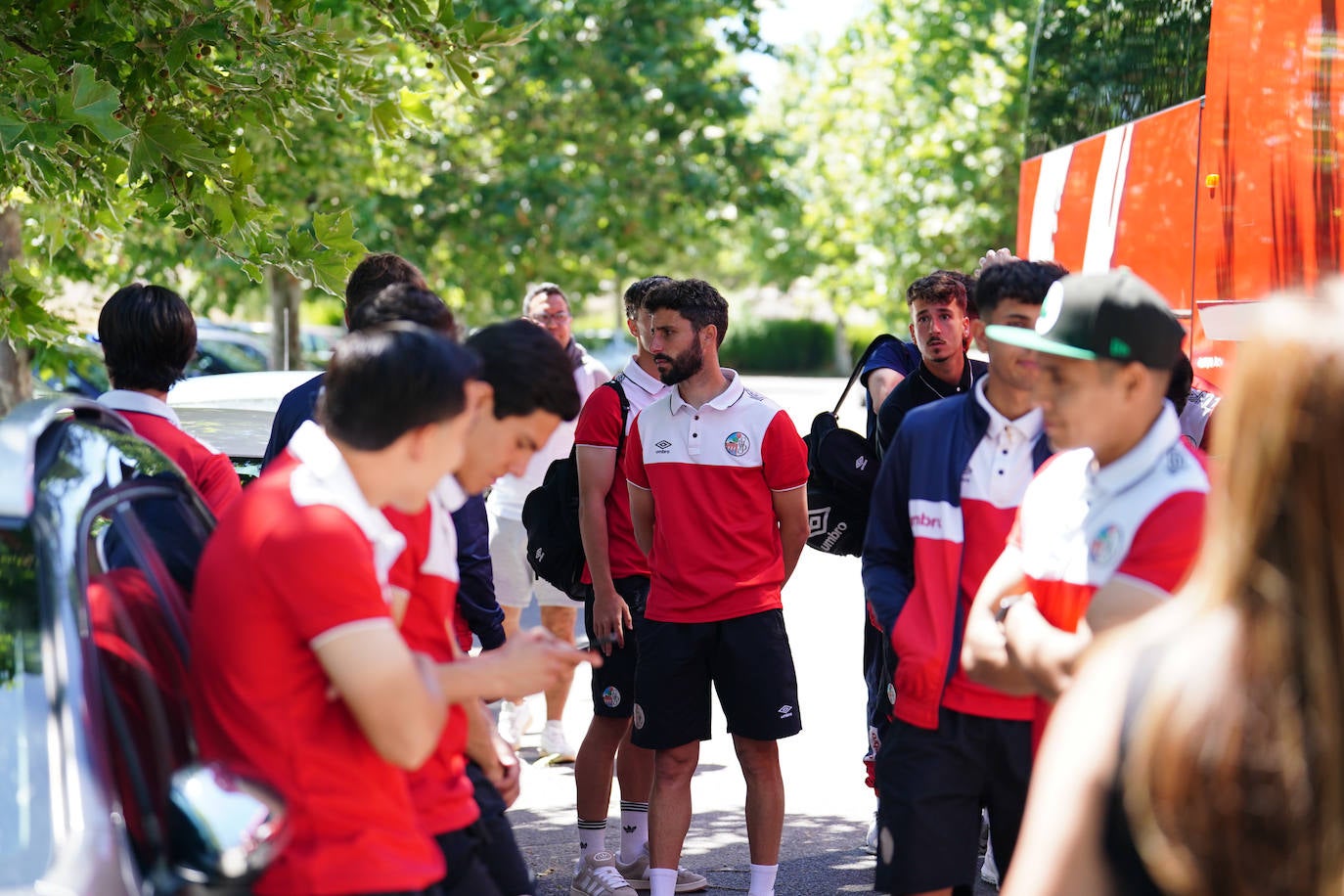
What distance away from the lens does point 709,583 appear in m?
5.07

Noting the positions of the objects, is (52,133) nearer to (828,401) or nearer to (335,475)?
(335,475)

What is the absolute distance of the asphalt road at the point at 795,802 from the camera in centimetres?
566

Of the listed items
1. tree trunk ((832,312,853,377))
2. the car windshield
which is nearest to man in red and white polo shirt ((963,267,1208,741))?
the car windshield

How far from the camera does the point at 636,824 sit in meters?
5.64

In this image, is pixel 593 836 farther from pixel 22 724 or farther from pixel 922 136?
pixel 922 136

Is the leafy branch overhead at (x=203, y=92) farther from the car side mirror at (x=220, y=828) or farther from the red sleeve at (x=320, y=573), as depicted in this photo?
the car side mirror at (x=220, y=828)

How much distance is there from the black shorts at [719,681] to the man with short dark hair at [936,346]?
0.77 meters

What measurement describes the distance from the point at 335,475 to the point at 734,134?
53.3ft

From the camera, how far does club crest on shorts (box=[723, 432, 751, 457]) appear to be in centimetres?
511

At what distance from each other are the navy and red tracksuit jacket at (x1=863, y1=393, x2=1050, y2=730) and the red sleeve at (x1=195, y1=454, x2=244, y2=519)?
1.80m

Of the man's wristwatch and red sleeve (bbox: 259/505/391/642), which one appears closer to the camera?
red sleeve (bbox: 259/505/391/642)

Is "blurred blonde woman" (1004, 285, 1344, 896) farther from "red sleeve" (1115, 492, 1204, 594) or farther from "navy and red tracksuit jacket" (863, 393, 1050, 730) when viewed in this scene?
"navy and red tracksuit jacket" (863, 393, 1050, 730)

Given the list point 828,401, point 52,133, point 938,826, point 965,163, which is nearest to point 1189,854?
point 938,826

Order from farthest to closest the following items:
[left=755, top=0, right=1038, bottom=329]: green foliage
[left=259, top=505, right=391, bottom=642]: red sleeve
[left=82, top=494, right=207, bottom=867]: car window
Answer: [left=755, top=0, right=1038, bottom=329]: green foliage < [left=82, top=494, right=207, bottom=867]: car window < [left=259, top=505, right=391, bottom=642]: red sleeve
